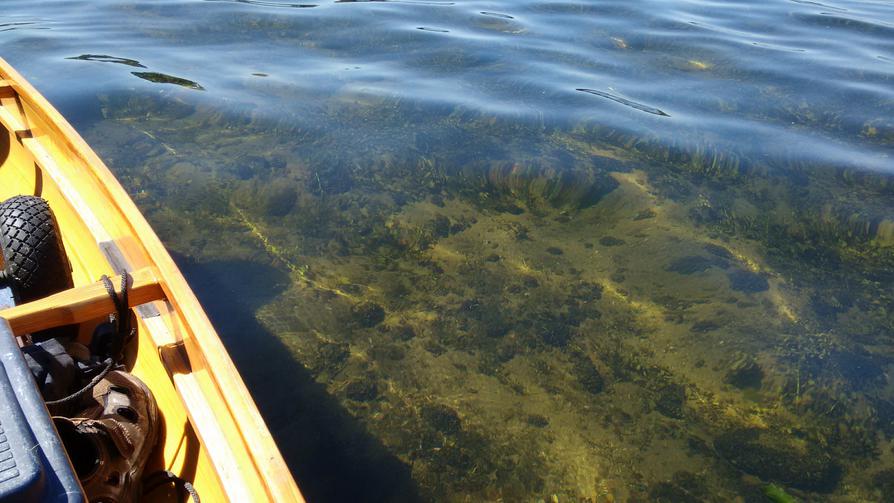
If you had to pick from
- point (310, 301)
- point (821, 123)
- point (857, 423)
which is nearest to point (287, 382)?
point (310, 301)

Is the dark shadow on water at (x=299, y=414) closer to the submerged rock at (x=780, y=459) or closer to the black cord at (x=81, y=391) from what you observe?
the black cord at (x=81, y=391)

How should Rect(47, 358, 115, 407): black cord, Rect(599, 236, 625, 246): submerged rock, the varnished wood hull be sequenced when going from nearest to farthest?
the varnished wood hull → Rect(47, 358, 115, 407): black cord → Rect(599, 236, 625, 246): submerged rock

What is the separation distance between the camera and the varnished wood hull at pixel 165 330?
2180mm

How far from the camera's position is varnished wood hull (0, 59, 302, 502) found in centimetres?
218

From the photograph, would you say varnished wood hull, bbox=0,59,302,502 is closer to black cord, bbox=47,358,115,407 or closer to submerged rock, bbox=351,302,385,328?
black cord, bbox=47,358,115,407

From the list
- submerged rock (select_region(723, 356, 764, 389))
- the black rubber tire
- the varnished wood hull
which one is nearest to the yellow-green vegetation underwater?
submerged rock (select_region(723, 356, 764, 389))

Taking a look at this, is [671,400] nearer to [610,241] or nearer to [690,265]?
[690,265]

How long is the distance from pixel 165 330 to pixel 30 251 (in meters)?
1.15

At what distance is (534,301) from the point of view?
4.61 m

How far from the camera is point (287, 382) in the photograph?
3807 millimetres

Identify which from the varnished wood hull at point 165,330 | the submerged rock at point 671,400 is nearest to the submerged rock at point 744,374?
the submerged rock at point 671,400

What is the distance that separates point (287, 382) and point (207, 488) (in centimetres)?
138

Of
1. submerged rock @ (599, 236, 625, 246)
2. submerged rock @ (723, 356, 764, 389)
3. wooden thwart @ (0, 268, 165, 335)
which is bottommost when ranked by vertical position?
submerged rock @ (723, 356, 764, 389)

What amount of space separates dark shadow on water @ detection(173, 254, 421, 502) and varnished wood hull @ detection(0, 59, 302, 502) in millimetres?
778
